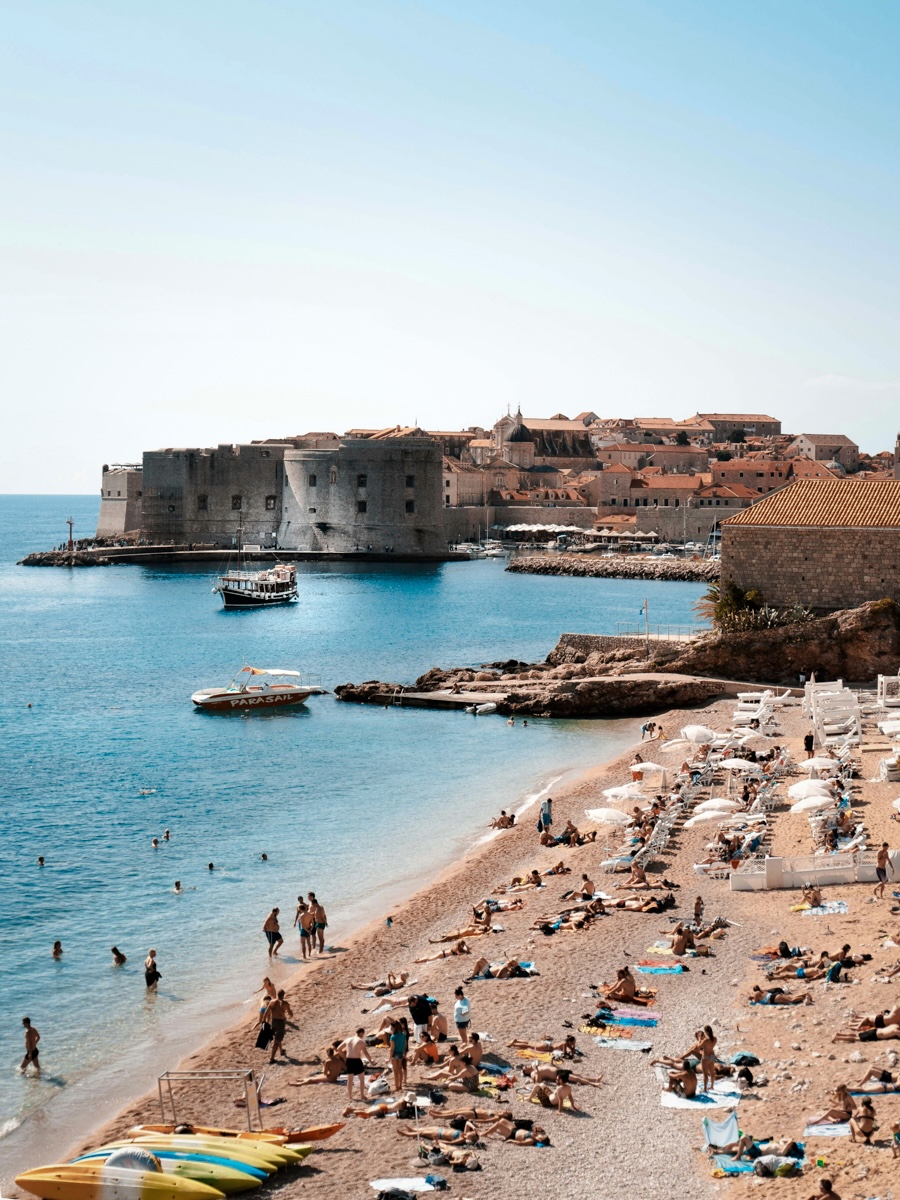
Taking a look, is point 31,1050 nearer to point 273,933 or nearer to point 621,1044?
point 273,933

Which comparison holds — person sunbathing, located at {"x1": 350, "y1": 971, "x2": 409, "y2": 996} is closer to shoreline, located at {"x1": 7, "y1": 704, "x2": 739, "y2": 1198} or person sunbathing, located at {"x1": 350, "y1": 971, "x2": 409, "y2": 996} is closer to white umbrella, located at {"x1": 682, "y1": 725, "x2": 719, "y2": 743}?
shoreline, located at {"x1": 7, "y1": 704, "x2": 739, "y2": 1198}

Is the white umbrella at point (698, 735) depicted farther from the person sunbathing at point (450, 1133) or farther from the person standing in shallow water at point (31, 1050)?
the person sunbathing at point (450, 1133)

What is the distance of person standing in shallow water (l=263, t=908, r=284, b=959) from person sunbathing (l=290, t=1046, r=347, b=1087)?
3.69 meters

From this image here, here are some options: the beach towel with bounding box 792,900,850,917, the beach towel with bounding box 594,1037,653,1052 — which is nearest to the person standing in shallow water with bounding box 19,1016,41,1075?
the beach towel with bounding box 594,1037,653,1052

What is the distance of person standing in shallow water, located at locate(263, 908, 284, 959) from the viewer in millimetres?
14359

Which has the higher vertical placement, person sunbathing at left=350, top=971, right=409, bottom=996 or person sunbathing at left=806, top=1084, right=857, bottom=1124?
person sunbathing at left=806, top=1084, right=857, bottom=1124

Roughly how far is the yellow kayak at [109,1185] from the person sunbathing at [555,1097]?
2287 millimetres

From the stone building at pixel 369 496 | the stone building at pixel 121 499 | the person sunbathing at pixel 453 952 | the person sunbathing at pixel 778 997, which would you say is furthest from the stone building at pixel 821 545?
the stone building at pixel 121 499

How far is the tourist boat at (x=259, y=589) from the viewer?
57062mm

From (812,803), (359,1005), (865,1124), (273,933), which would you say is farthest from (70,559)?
(865,1124)

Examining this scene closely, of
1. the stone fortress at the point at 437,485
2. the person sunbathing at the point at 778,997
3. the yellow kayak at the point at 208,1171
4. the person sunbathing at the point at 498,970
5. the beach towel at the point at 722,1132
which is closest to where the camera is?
the beach towel at the point at 722,1132

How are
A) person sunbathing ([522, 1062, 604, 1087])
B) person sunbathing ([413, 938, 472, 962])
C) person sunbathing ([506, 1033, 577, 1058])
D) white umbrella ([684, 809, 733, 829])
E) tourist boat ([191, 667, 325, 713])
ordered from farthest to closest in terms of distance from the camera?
tourist boat ([191, 667, 325, 713]), white umbrella ([684, 809, 733, 829]), person sunbathing ([413, 938, 472, 962]), person sunbathing ([506, 1033, 577, 1058]), person sunbathing ([522, 1062, 604, 1087])

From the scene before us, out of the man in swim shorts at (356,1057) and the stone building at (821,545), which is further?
the stone building at (821,545)

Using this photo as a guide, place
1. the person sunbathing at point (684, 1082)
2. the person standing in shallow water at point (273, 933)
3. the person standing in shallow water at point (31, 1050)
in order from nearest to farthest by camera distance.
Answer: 1. the person sunbathing at point (684, 1082)
2. the person standing in shallow water at point (31, 1050)
3. the person standing in shallow water at point (273, 933)
